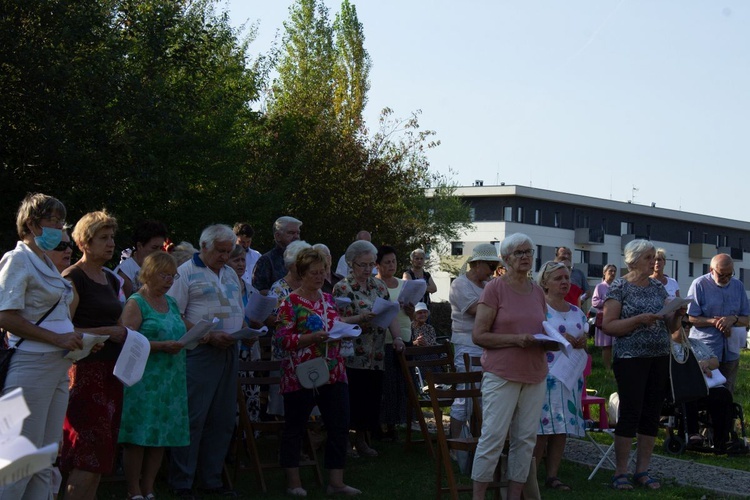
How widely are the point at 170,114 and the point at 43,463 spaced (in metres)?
14.9

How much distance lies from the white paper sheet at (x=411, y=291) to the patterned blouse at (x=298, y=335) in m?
1.81

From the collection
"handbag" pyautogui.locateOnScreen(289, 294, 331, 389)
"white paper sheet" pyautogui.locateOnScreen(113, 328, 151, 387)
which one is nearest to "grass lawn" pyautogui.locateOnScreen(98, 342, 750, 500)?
"handbag" pyautogui.locateOnScreen(289, 294, 331, 389)

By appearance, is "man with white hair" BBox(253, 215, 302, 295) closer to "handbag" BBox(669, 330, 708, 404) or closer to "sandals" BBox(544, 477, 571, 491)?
"sandals" BBox(544, 477, 571, 491)

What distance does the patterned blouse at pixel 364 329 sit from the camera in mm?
8508

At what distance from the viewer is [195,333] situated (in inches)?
255

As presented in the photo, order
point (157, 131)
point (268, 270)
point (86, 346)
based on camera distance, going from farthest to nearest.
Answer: point (157, 131)
point (268, 270)
point (86, 346)

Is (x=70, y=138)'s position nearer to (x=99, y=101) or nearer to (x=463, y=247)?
(x=99, y=101)

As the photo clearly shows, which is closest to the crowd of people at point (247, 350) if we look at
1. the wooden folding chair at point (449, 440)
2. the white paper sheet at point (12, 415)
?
the wooden folding chair at point (449, 440)

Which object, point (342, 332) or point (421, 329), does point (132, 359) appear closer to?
point (342, 332)

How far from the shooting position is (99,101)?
621 inches

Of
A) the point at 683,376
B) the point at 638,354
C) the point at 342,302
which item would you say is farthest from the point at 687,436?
the point at 342,302

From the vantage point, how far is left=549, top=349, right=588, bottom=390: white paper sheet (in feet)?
25.8

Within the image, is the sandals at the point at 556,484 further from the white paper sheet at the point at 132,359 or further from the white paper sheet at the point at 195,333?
the white paper sheet at the point at 132,359

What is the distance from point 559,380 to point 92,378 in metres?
3.84
